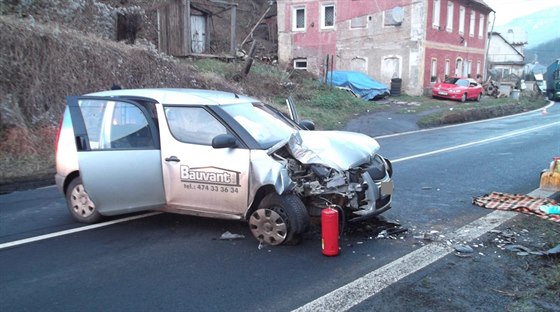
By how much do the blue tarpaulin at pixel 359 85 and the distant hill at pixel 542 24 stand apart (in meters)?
99.9

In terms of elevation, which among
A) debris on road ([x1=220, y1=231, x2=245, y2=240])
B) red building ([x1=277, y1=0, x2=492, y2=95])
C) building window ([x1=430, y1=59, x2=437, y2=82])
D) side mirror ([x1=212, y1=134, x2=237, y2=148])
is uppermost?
red building ([x1=277, y1=0, x2=492, y2=95])

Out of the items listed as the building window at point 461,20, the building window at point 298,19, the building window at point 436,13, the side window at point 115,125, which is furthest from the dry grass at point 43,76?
the building window at point 461,20

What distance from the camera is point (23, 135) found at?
10484mm

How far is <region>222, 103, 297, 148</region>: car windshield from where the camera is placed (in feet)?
17.7

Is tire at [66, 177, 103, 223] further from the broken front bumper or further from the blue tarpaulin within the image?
the blue tarpaulin

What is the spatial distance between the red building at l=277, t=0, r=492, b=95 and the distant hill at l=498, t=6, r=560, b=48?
90.0 metres

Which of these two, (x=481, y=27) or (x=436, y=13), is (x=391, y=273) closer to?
(x=436, y=13)

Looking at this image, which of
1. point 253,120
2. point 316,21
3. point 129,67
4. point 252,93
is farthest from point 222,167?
point 316,21

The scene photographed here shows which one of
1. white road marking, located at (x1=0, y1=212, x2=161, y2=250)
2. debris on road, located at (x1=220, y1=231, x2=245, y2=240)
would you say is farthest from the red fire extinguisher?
white road marking, located at (x1=0, y1=212, x2=161, y2=250)

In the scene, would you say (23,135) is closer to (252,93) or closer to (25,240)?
(25,240)

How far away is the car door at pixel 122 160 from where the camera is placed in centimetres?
539

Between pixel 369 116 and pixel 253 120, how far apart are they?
15.3 meters

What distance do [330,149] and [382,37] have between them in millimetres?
27897

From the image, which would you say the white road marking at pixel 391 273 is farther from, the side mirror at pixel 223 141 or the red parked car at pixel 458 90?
the red parked car at pixel 458 90
